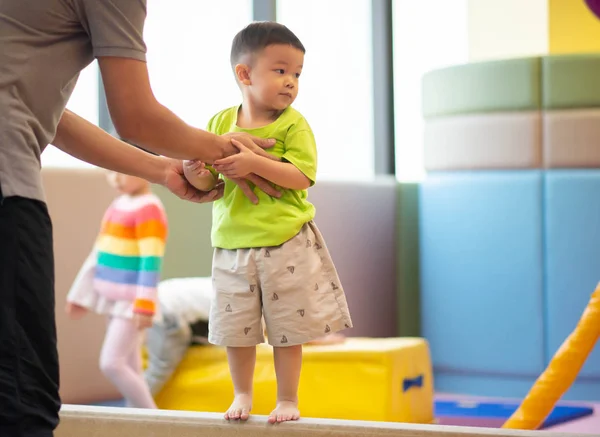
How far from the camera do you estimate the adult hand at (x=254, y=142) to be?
7.20ft

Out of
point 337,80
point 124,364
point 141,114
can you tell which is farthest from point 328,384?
point 337,80

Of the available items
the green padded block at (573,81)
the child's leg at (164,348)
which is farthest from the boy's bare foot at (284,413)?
the green padded block at (573,81)

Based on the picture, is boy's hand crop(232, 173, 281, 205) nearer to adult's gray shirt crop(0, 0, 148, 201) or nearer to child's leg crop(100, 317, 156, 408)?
adult's gray shirt crop(0, 0, 148, 201)

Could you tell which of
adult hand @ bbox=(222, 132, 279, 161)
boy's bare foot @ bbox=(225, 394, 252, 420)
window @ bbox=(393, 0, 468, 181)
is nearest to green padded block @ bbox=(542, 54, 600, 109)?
window @ bbox=(393, 0, 468, 181)

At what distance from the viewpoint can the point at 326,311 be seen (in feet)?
7.59

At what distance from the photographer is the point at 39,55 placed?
5.08 feet

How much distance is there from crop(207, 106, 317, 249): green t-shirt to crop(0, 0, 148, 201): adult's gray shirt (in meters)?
0.75

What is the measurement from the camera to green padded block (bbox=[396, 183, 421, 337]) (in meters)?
5.71

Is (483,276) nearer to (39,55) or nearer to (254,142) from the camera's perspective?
(254,142)

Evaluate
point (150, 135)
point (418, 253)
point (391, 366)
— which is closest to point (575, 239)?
point (418, 253)

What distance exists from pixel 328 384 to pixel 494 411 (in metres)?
1.02

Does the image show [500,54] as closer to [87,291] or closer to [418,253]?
[418,253]

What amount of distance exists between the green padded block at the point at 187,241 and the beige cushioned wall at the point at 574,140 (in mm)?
1812

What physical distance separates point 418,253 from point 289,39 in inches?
142
